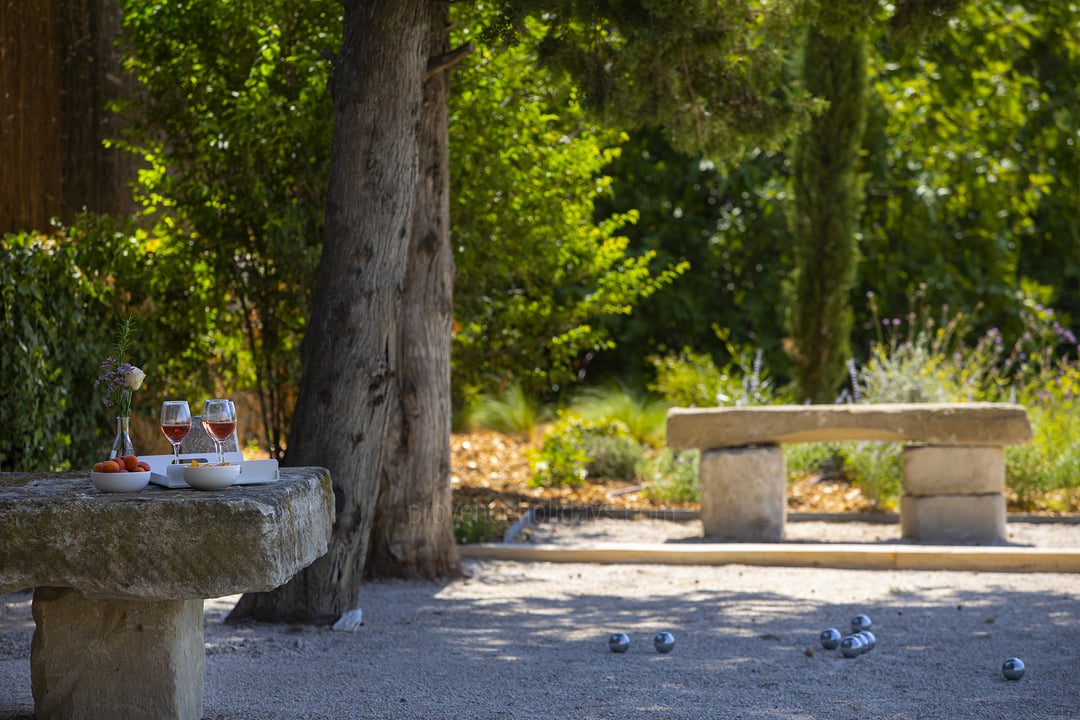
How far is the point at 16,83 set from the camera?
282 inches

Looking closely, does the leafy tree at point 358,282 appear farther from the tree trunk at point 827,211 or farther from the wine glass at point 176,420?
the tree trunk at point 827,211

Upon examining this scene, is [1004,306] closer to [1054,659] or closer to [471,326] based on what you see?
[471,326]

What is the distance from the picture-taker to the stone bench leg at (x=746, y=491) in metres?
7.18

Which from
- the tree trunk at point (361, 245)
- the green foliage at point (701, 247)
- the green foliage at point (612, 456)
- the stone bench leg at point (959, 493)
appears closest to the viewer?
the tree trunk at point (361, 245)

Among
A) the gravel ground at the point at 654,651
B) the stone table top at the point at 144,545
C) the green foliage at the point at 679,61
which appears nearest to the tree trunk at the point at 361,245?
the green foliage at the point at 679,61

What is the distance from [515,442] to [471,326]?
3.02 m

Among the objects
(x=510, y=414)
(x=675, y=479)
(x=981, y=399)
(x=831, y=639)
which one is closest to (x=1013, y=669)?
(x=831, y=639)

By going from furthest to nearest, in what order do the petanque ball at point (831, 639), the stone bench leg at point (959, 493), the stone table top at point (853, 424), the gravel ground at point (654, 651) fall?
the stone bench leg at point (959, 493) → the stone table top at point (853, 424) → the petanque ball at point (831, 639) → the gravel ground at point (654, 651)

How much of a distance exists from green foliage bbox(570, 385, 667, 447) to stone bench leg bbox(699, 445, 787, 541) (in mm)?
2749

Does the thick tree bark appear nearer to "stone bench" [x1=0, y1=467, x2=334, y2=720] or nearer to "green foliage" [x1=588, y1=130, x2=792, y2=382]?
"stone bench" [x1=0, y1=467, x2=334, y2=720]

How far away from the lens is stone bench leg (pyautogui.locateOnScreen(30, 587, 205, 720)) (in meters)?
3.29

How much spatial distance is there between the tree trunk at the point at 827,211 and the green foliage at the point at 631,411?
1.31 m

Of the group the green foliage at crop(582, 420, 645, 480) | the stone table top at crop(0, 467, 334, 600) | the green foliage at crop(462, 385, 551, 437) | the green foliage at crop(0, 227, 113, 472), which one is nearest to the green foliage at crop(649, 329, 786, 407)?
the green foliage at crop(582, 420, 645, 480)

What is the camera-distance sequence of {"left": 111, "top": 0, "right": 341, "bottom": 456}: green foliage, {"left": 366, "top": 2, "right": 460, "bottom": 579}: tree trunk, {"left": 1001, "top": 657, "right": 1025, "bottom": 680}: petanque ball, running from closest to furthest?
{"left": 1001, "top": 657, "right": 1025, "bottom": 680}: petanque ball → {"left": 366, "top": 2, "right": 460, "bottom": 579}: tree trunk → {"left": 111, "top": 0, "right": 341, "bottom": 456}: green foliage
